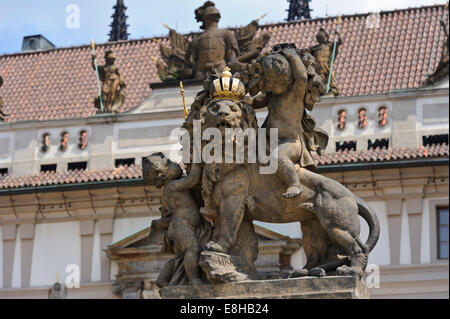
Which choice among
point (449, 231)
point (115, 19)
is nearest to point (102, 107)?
point (449, 231)

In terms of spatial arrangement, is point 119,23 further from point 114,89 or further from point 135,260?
point 135,260

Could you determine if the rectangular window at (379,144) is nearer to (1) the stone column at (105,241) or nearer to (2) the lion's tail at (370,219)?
(1) the stone column at (105,241)

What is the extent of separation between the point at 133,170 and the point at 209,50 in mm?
3480

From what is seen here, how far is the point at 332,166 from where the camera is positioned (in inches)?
1144

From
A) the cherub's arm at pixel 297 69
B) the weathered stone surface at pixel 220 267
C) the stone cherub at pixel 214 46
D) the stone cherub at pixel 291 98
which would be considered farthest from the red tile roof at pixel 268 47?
the weathered stone surface at pixel 220 267

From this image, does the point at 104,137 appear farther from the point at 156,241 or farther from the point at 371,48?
the point at 156,241

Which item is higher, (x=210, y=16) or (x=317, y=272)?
(x=210, y=16)

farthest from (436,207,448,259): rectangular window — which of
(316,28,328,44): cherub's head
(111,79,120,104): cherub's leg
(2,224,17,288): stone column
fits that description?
(2,224,17,288): stone column

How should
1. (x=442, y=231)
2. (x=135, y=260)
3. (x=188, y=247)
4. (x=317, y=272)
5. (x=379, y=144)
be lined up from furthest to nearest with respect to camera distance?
(x=135, y=260) → (x=379, y=144) → (x=442, y=231) → (x=188, y=247) → (x=317, y=272)

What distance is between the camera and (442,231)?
95.5ft

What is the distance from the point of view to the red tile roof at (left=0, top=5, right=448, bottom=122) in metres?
32.3

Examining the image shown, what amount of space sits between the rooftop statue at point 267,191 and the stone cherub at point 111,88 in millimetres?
22017

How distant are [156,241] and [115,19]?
123 feet

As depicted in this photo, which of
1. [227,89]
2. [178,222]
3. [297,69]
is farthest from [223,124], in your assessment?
[178,222]
